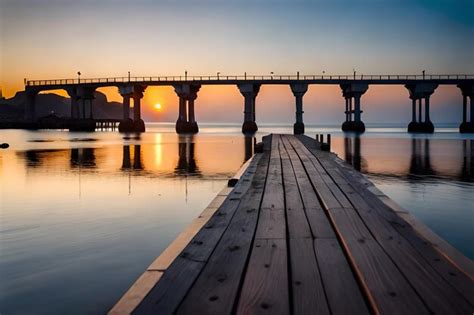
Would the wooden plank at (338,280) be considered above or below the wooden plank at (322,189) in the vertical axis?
below

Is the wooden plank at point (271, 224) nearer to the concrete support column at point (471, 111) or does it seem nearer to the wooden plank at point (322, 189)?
the wooden plank at point (322, 189)

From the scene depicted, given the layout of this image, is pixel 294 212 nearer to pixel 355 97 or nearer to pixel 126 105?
pixel 355 97

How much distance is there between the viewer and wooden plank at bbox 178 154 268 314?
2.97 m

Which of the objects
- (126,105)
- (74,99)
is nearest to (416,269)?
(126,105)

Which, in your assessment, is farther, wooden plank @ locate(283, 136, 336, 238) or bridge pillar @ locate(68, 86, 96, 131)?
bridge pillar @ locate(68, 86, 96, 131)

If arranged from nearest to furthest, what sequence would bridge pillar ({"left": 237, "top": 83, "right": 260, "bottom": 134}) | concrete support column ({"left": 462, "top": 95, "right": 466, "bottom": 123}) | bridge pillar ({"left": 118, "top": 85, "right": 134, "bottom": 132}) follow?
bridge pillar ({"left": 237, "top": 83, "right": 260, "bottom": 134}), concrete support column ({"left": 462, "top": 95, "right": 466, "bottom": 123}), bridge pillar ({"left": 118, "top": 85, "right": 134, "bottom": 132})

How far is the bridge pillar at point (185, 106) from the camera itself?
83500 millimetres

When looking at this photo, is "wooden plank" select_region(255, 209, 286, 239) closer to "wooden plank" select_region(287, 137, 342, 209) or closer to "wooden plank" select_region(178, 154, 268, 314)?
"wooden plank" select_region(178, 154, 268, 314)

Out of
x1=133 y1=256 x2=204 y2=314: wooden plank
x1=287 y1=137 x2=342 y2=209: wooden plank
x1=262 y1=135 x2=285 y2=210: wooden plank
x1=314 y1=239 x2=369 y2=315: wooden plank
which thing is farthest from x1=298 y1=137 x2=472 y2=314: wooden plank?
x1=133 y1=256 x2=204 y2=314: wooden plank

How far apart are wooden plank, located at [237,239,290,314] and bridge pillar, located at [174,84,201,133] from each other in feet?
266

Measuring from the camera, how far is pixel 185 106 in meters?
87.1

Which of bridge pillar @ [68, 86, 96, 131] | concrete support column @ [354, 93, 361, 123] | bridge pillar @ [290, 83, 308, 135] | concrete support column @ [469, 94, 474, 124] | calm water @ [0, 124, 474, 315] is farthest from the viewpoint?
bridge pillar @ [68, 86, 96, 131]

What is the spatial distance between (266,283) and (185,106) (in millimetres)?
85474

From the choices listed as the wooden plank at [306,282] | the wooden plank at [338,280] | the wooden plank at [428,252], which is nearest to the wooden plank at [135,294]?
the wooden plank at [306,282]
